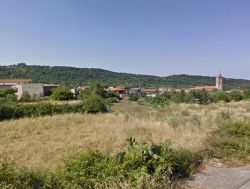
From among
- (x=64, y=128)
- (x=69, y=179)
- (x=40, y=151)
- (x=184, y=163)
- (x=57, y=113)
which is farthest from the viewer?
(x=57, y=113)

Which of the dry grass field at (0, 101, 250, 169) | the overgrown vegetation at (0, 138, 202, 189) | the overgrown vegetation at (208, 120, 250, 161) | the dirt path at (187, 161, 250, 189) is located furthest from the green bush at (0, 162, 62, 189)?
the overgrown vegetation at (208, 120, 250, 161)

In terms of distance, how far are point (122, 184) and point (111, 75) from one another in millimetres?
185978

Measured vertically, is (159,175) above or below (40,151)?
above

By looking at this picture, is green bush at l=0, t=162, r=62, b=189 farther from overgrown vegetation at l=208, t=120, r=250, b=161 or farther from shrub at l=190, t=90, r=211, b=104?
shrub at l=190, t=90, r=211, b=104

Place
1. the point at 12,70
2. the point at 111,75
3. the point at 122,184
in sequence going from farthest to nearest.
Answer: the point at 111,75 → the point at 12,70 → the point at 122,184

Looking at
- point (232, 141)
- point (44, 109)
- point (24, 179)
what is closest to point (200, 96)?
point (44, 109)

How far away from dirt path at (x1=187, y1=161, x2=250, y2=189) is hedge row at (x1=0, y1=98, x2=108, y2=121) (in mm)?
21207

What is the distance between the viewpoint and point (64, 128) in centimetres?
1978

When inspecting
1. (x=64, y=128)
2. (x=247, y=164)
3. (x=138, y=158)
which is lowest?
(x=64, y=128)

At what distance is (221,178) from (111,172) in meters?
2.26

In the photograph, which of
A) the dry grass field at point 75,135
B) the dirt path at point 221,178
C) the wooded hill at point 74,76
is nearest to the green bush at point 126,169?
the dirt path at point 221,178

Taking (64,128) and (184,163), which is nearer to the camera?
(184,163)

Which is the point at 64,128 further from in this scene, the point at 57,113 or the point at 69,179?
the point at 69,179

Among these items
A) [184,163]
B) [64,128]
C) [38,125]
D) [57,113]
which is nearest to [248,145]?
[184,163]
